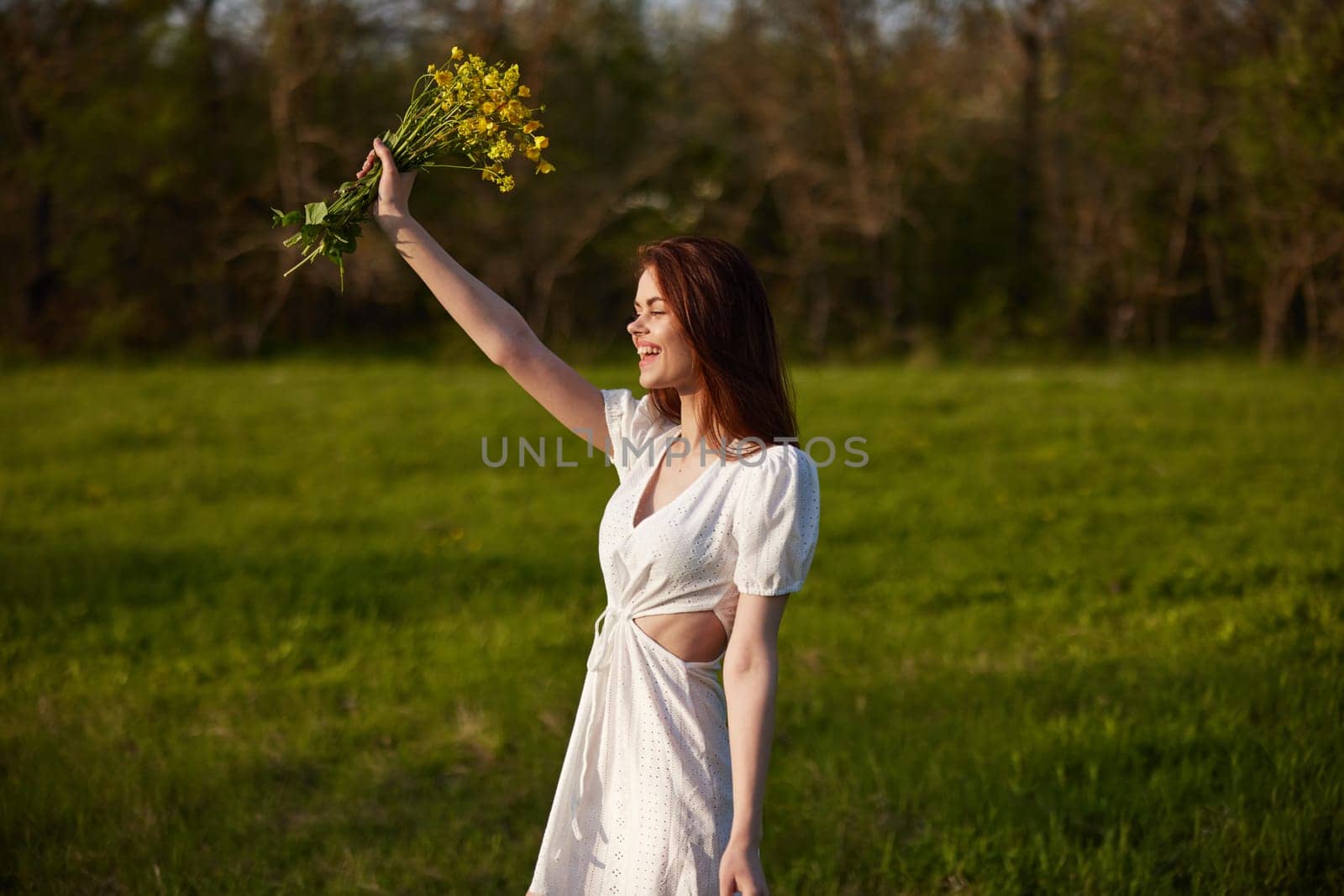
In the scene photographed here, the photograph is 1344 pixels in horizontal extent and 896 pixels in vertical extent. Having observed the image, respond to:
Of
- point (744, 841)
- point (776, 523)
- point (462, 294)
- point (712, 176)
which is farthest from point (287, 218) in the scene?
point (712, 176)

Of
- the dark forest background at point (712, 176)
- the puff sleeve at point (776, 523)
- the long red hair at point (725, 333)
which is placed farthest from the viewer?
the dark forest background at point (712, 176)

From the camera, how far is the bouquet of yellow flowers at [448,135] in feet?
9.32

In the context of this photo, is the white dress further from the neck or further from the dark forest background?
the dark forest background

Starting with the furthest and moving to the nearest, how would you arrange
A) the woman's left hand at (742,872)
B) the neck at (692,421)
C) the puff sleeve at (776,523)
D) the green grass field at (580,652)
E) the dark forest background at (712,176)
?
1. the dark forest background at (712,176)
2. the green grass field at (580,652)
3. the neck at (692,421)
4. the puff sleeve at (776,523)
5. the woman's left hand at (742,872)

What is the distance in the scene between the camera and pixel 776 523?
95.0 inches

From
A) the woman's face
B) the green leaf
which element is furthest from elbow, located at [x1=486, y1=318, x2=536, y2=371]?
the green leaf

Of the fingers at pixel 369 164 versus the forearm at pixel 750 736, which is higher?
the fingers at pixel 369 164

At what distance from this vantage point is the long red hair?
8.44 ft

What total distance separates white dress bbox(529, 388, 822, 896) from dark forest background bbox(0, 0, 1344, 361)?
14.4 metres

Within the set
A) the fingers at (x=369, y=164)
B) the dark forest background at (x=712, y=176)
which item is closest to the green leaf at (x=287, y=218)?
the fingers at (x=369, y=164)

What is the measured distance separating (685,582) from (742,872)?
564 mm

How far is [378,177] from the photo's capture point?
9.41 feet

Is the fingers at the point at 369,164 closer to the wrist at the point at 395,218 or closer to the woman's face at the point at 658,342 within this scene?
the wrist at the point at 395,218

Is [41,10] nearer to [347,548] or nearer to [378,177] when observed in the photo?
[347,548]
